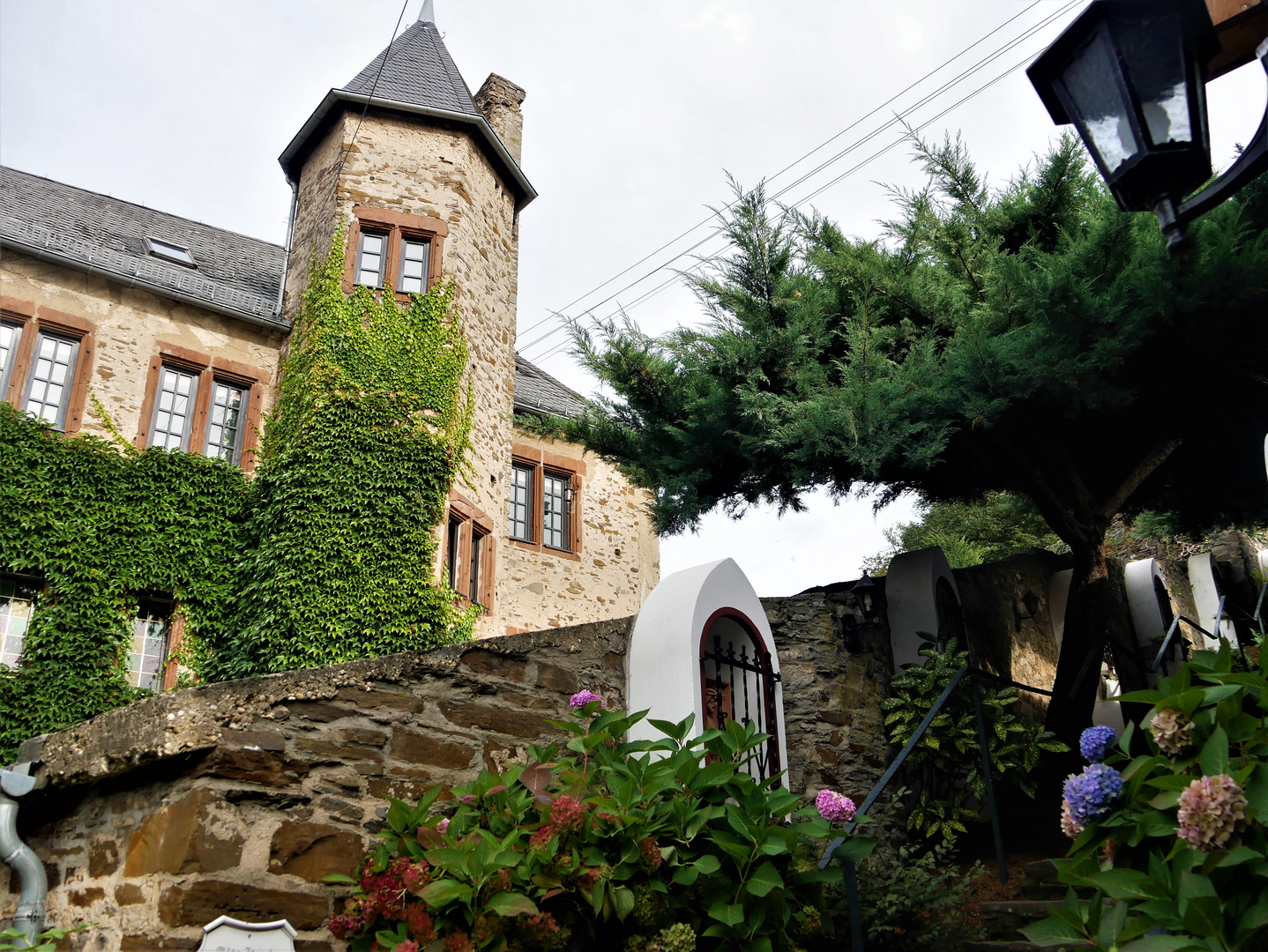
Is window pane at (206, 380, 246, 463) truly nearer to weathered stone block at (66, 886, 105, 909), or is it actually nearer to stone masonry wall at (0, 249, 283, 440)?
stone masonry wall at (0, 249, 283, 440)

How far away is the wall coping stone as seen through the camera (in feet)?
11.4

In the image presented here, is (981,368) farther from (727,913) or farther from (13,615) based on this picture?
(13,615)

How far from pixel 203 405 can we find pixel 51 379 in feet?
5.05

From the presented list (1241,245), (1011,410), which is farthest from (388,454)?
(1241,245)

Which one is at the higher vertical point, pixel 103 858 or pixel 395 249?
pixel 395 249

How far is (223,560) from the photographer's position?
1056 cm

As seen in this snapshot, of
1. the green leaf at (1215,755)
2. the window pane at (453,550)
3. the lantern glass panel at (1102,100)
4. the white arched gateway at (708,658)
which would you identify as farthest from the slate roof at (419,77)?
the green leaf at (1215,755)

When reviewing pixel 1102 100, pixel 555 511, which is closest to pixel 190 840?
pixel 1102 100

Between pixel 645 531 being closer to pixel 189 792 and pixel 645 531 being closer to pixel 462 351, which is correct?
pixel 462 351

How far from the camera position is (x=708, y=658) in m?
5.36

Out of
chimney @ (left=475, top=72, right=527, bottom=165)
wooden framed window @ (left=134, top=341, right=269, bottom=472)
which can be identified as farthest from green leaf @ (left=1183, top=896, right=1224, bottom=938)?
chimney @ (left=475, top=72, right=527, bottom=165)

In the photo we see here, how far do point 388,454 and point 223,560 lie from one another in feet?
7.05

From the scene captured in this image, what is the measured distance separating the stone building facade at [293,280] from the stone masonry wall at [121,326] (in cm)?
2

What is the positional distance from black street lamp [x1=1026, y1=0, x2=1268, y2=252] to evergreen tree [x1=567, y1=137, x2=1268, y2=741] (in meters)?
3.84
